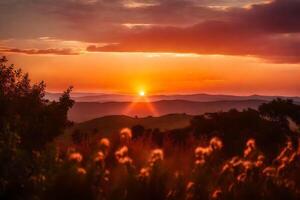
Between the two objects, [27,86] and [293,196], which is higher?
[27,86]

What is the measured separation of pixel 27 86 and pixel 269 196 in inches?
691

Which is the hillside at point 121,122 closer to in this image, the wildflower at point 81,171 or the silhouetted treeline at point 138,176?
the silhouetted treeline at point 138,176

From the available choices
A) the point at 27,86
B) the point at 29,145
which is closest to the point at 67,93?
the point at 27,86

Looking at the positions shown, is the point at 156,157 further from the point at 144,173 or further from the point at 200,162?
the point at 200,162

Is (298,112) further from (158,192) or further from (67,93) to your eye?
(158,192)

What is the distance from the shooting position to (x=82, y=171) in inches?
357

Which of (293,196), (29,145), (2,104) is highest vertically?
(2,104)

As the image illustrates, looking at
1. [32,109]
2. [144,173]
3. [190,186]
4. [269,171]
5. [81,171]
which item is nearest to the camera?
[81,171]

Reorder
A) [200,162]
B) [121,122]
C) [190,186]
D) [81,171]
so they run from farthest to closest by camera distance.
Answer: [121,122]
[200,162]
[190,186]
[81,171]

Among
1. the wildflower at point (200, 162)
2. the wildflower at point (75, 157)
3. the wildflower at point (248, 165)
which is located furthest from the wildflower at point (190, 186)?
the wildflower at point (75, 157)

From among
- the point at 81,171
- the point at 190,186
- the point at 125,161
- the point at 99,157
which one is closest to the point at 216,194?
the point at 190,186

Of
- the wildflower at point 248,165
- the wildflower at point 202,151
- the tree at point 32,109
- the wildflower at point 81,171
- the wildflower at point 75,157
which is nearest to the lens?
the wildflower at point 81,171

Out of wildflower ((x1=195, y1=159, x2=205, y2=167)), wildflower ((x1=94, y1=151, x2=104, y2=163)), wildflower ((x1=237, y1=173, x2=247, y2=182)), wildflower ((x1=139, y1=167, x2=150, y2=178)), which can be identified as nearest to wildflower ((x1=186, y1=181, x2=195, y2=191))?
wildflower ((x1=195, y1=159, x2=205, y2=167))

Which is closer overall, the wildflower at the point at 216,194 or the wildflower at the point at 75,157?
the wildflower at the point at 75,157
